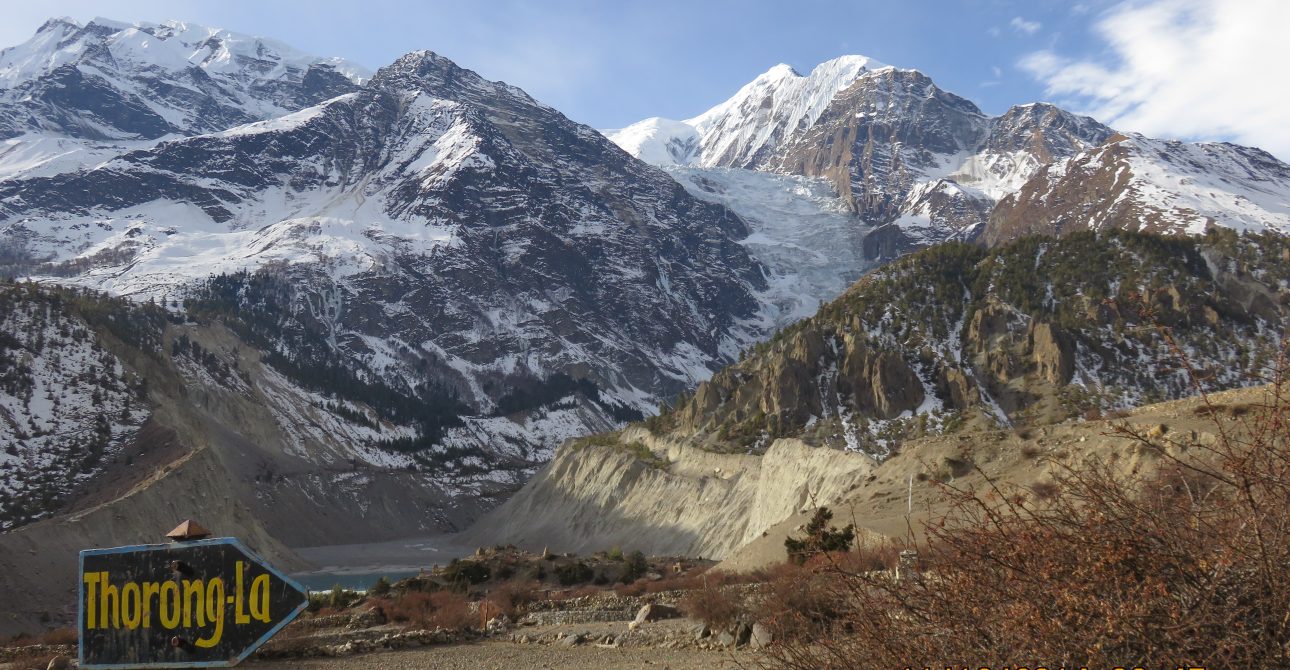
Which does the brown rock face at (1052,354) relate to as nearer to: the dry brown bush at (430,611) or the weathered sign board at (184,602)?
the dry brown bush at (430,611)

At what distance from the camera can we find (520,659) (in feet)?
63.3

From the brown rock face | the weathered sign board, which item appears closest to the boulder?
the weathered sign board

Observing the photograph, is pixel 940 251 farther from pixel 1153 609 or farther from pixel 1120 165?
pixel 1120 165

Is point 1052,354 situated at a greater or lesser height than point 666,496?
greater

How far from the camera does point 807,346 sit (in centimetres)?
7406

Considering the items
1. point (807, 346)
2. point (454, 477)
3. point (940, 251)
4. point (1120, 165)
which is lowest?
point (454, 477)

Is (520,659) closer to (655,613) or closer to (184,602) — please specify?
(655,613)

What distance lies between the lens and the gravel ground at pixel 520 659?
1725cm

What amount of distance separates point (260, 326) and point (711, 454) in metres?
133

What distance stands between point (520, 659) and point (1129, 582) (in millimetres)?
15812

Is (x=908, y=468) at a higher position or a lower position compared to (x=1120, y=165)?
lower

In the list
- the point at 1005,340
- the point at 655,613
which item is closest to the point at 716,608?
the point at 655,613

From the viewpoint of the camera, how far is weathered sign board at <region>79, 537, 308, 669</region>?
12.5 m

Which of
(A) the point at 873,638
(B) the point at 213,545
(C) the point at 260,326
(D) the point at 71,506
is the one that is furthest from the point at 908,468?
(C) the point at 260,326
